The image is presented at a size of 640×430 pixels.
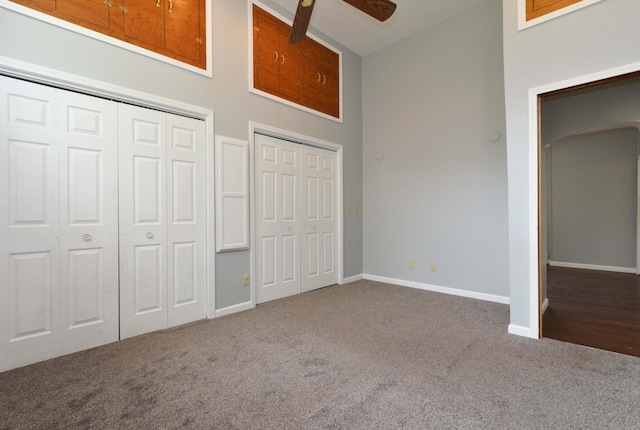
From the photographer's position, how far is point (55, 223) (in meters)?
2.26

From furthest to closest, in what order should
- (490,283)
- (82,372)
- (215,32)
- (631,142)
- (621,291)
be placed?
1. (631,142)
2. (621,291)
3. (490,283)
4. (215,32)
5. (82,372)

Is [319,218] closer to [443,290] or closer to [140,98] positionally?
[443,290]

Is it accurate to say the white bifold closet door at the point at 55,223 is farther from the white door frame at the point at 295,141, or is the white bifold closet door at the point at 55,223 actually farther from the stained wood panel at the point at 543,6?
the stained wood panel at the point at 543,6

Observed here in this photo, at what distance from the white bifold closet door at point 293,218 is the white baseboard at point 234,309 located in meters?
0.18

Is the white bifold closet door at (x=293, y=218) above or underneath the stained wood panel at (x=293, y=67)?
underneath

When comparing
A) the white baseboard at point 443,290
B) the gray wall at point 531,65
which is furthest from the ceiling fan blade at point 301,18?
the white baseboard at point 443,290

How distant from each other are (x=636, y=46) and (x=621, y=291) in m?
3.44

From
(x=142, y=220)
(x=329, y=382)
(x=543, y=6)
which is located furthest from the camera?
(x=142, y=220)

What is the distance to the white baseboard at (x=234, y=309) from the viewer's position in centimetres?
318

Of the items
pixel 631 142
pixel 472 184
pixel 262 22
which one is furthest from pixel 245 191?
pixel 631 142

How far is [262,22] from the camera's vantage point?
351 centimetres

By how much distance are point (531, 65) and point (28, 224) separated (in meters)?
4.12

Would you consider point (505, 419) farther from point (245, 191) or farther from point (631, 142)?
point (631, 142)

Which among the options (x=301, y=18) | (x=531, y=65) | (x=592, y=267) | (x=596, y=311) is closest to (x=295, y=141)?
(x=301, y=18)
